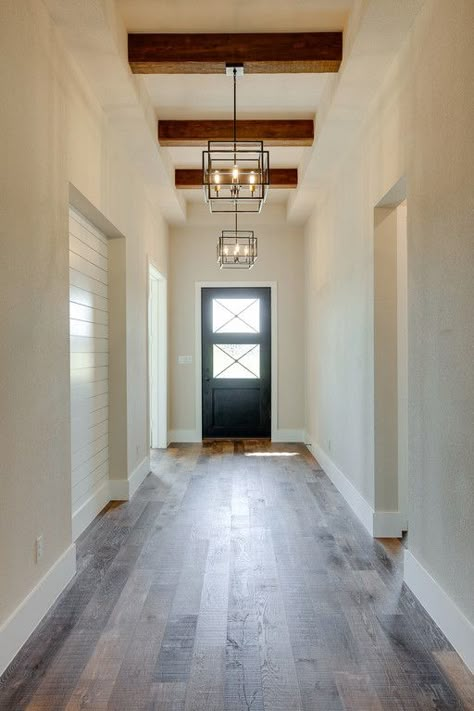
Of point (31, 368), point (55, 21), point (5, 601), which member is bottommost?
point (5, 601)

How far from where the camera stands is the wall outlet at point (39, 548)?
2508 millimetres

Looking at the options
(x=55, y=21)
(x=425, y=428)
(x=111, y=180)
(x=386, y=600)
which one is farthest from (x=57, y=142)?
(x=386, y=600)

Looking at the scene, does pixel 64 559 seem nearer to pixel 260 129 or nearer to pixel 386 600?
pixel 386 600

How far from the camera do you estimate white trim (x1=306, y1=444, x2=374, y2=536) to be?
148 inches

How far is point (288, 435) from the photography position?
7293mm

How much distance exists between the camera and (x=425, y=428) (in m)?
2.66

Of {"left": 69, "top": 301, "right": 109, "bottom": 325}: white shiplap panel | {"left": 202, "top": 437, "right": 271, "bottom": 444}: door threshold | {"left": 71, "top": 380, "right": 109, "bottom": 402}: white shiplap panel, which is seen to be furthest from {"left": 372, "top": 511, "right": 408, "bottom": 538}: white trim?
{"left": 202, "top": 437, "right": 271, "bottom": 444}: door threshold

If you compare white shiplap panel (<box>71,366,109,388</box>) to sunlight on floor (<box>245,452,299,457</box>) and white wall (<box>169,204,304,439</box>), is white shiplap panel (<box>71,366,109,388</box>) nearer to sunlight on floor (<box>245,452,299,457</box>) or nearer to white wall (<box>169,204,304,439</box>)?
sunlight on floor (<box>245,452,299,457</box>)

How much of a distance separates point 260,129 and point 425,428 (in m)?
3.20

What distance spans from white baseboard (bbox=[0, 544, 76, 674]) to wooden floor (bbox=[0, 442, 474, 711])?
50mm

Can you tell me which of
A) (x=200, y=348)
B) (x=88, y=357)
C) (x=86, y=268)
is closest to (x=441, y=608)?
(x=88, y=357)

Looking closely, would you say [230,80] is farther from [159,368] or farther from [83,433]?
[159,368]

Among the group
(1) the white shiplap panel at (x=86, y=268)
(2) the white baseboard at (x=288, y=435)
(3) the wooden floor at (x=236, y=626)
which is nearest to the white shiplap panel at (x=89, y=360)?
(1) the white shiplap panel at (x=86, y=268)

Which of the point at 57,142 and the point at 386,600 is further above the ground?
the point at 57,142
